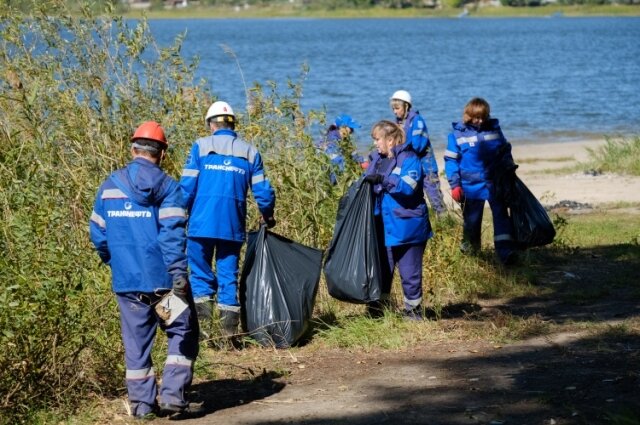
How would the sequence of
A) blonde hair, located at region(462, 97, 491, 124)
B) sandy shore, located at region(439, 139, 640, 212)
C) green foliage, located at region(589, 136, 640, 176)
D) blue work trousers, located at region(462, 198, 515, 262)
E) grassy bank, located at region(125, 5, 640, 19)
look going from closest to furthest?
1. blonde hair, located at region(462, 97, 491, 124)
2. blue work trousers, located at region(462, 198, 515, 262)
3. sandy shore, located at region(439, 139, 640, 212)
4. green foliage, located at region(589, 136, 640, 176)
5. grassy bank, located at region(125, 5, 640, 19)

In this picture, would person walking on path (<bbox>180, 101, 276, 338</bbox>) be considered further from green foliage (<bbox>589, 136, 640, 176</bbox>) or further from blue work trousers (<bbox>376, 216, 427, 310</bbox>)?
green foliage (<bbox>589, 136, 640, 176</bbox>)

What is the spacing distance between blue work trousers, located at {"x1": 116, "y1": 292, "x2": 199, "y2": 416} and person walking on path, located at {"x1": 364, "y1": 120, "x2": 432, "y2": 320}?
85.6 inches

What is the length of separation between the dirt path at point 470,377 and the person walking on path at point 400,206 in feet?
1.67

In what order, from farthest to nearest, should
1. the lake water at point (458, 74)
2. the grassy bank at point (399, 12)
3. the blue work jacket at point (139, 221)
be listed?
the grassy bank at point (399, 12) < the lake water at point (458, 74) < the blue work jacket at point (139, 221)

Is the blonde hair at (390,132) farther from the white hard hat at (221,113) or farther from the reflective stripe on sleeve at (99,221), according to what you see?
the reflective stripe on sleeve at (99,221)

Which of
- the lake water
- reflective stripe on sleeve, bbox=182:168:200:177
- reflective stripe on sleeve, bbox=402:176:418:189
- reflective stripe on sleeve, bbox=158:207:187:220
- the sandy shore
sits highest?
reflective stripe on sleeve, bbox=158:207:187:220

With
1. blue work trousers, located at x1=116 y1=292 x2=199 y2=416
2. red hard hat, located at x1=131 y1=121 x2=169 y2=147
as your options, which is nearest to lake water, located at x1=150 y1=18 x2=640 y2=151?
red hard hat, located at x1=131 y1=121 x2=169 y2=147

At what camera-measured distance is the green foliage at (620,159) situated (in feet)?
58.3

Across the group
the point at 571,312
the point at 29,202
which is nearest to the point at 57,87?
the point at 29,202

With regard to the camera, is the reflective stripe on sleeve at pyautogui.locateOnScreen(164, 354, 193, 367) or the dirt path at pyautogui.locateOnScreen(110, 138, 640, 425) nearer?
the dirt path at pyautogui.locateOnScreen(110, 138, 640, 425)

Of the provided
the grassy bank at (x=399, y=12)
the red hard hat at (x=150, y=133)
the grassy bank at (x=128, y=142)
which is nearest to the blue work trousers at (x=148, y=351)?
the red hard hat at (x=150, y=133)

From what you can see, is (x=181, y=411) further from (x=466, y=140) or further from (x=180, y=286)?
(x=466, y=140)

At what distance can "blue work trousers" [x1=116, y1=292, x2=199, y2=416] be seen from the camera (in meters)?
→ 6.33

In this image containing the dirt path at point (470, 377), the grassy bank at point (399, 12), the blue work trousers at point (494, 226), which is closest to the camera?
the dirt path at point (470, 377)
